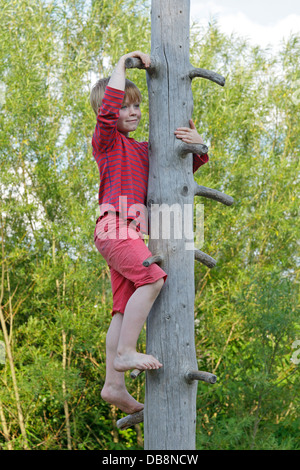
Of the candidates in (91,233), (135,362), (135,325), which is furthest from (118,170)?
(91,233)

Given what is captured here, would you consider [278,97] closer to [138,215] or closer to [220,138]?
[220,138]

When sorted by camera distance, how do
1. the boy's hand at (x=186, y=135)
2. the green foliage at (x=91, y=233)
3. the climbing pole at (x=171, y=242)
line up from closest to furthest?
1. the climbing pole at (x=171, y=242)
2. the boy's hand at (x=186, y=135)
3. the green foliage at (x=91, y=233)

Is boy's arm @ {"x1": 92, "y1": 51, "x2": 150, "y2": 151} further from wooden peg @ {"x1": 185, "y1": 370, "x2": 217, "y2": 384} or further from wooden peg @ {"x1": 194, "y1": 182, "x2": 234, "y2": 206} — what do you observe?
wooden peg @ {"x1": 185, "y1": 370, "x2": 217, "y2": 384}

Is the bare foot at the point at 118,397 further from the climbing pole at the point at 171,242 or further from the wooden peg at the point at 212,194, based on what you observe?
the wooden peg at the point at 212,194

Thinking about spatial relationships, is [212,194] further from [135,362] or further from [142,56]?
[135,362]

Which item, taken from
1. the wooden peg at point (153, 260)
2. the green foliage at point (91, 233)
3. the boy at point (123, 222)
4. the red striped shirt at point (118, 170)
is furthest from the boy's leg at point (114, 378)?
the green foliage at point (91, 233)

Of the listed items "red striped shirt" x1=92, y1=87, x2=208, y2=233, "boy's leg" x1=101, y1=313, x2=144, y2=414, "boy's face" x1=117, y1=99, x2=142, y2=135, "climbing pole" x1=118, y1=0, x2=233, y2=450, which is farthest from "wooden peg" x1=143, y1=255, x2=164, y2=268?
"boy's face" x1=117, y1=99, x2=142, y2=135

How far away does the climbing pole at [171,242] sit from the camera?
101 inches

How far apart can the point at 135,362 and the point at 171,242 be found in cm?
52

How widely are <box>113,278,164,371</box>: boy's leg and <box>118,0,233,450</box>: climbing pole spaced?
78 millimetres

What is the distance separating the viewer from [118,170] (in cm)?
264

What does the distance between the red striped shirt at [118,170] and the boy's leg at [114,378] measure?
0.43 m

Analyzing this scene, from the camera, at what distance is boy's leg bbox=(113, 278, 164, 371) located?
2.49 meters

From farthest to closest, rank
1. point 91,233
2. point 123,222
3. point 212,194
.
→ point 91,233, point 212,194, point 123,222
